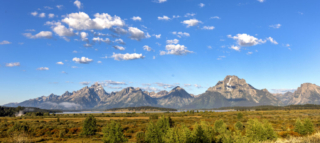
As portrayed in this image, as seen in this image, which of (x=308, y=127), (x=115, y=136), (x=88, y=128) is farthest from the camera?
(x=88, y=128)

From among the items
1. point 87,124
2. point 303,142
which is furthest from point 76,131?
Answer: point 303,142

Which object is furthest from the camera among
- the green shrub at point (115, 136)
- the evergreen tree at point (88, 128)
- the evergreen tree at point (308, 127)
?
the evergreen tree at point (88, 128)

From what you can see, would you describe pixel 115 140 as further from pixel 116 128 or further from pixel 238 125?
pixel 238 125

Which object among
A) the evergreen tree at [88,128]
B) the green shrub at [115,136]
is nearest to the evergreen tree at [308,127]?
the green shrub at [115,136]

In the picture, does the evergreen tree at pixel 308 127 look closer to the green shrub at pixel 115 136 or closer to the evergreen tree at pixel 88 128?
the green shrub at pixel 115 136

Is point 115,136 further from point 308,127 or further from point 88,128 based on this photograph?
point 308,127

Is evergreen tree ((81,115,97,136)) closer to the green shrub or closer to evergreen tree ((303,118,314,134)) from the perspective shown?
the green shrub

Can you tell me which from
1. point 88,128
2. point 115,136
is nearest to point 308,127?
point 115,136

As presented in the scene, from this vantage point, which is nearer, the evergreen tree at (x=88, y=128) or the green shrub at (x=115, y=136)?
the green shrub at (x=115, y=136)

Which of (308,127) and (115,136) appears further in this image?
(308,127)

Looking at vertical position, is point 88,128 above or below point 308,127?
below

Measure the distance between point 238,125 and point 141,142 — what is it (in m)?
26.1

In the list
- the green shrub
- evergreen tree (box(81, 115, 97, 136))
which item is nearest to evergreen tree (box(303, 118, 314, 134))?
the green shrub

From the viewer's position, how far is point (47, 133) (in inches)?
1693
